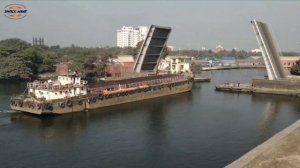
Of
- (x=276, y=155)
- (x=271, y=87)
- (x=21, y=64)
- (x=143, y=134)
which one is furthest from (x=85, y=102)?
(x=21, y=64)

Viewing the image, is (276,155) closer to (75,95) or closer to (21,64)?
(75,95)

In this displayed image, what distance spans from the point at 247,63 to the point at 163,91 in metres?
77.6

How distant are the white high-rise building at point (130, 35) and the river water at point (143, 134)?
131805mm

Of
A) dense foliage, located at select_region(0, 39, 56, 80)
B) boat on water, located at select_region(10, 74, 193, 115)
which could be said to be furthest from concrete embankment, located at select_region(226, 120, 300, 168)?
dense foliage, located at select_region(0, 39, 56, 80)

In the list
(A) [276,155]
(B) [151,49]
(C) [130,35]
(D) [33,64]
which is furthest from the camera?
(C) [130,35]

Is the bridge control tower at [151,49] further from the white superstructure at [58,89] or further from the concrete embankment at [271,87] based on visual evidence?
the white superstructure at [58,89]

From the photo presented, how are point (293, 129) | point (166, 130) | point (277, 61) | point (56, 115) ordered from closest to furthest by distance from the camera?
point (293, 129)
point (166, 130)
point (56, 115)
point (277, 61)

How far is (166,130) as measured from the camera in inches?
949

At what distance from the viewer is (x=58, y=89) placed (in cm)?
2838

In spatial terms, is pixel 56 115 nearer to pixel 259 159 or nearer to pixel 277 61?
pixel 259 159

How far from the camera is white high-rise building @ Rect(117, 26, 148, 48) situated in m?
165

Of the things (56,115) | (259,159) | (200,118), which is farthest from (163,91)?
(259,159)

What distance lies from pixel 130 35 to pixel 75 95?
13941 cm

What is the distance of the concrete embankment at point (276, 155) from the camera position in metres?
12.7
